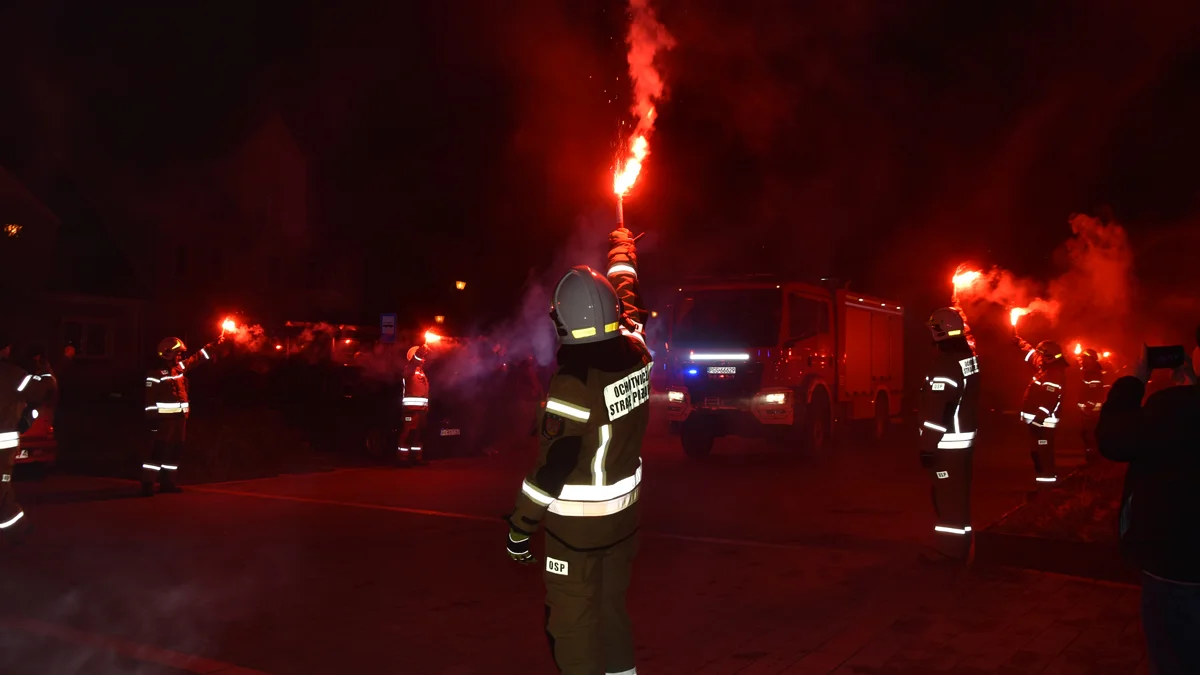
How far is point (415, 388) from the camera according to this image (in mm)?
15211

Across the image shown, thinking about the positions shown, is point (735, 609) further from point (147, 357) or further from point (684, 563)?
point (147, 357)

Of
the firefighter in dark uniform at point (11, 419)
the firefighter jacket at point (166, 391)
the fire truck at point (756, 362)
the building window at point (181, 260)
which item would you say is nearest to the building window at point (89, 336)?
the building window at point (181, 260)

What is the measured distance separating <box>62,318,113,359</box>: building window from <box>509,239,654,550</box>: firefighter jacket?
1125 inches

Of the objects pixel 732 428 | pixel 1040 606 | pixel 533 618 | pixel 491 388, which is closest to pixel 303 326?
pixel 491 388

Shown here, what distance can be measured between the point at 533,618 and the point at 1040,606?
3.57 metres

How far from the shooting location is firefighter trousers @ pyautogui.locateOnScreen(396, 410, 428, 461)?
50.2 feet

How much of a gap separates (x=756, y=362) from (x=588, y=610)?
1171cm

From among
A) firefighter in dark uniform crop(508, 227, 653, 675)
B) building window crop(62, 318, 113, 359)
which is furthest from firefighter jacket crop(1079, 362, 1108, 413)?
building window crop(62, 318, 113, 359)

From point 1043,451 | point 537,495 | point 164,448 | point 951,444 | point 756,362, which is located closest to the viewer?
point 537,495

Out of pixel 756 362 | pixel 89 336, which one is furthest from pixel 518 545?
pixel 89 336

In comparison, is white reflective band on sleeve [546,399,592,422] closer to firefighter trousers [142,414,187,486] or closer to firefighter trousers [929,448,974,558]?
firefighter trousers [929,448,974,558]

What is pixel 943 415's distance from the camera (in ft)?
25.5

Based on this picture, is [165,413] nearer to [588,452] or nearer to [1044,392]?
[588,452]

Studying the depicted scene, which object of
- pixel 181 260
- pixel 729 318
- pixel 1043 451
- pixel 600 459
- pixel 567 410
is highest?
pixel 181 260
